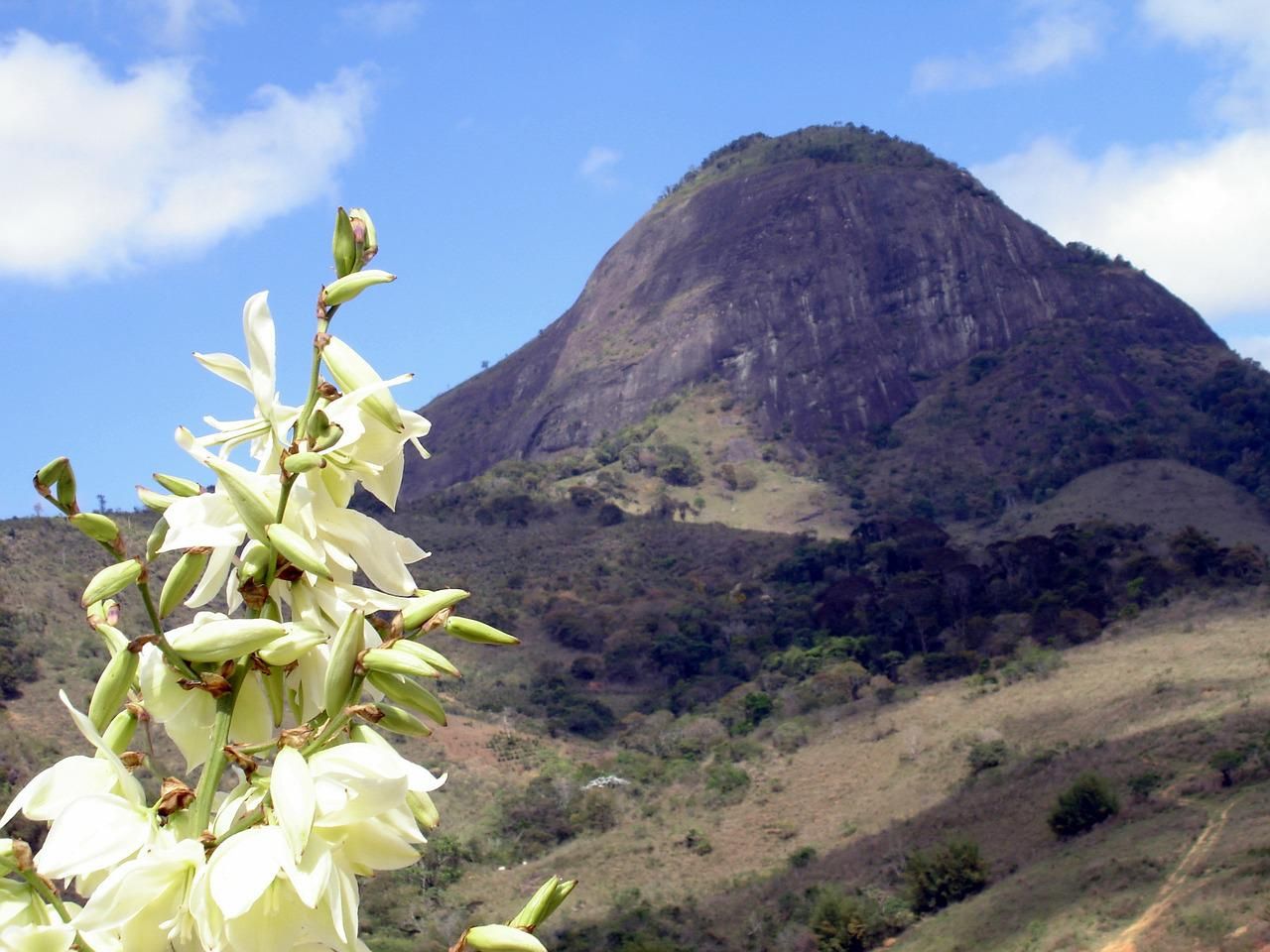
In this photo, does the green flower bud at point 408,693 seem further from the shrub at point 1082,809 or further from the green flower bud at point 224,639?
the shrub at point 1082,809

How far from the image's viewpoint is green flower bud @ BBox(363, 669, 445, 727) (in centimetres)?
112

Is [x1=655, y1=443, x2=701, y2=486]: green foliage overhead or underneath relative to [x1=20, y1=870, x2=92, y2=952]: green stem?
overhead

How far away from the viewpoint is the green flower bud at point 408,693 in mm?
1119

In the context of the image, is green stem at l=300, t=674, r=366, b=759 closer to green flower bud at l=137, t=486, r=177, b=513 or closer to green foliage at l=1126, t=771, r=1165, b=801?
green flower bud at l=137, t=486, r=177, b=513

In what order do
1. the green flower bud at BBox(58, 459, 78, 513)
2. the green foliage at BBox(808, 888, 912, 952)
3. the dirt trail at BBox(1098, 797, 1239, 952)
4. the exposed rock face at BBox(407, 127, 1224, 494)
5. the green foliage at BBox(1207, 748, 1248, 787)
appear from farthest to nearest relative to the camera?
the exposed rock face at BBox(407, 127, 1224, 494), the green foliage at BBox(1207, 748, 1248, 787), the green foliage at BBox(808, 888, 912, 952), the dirt trail at BBox(1098, 797, 1239, 952), the green flower bud at BBox(58, 459, 78, 513)

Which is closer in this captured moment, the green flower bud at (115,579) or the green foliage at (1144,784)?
the green flower bud at (115,579)

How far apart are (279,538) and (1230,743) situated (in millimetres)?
22232

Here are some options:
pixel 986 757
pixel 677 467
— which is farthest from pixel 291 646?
pixel 677 467

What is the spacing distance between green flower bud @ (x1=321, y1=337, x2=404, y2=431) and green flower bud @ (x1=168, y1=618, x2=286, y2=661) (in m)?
0.22

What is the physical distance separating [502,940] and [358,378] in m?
0.51

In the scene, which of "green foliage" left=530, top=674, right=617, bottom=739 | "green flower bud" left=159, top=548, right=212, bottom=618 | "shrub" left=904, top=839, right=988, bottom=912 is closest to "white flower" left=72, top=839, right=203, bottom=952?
"green flower bud" left=159, top=548, right=212, bottom=618

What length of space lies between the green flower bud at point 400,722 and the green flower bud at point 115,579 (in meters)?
0.23

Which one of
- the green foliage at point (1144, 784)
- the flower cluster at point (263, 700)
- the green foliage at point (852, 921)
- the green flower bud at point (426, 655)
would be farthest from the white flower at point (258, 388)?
A: the green foliage at point (1144, 784)

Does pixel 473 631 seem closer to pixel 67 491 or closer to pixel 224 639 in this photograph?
pixel 224 639
